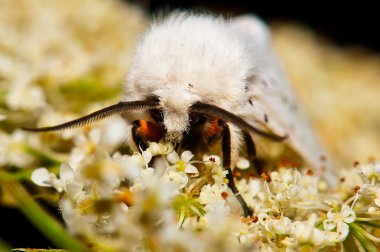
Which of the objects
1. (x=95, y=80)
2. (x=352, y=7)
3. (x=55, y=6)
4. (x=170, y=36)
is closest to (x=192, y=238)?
(x=170, y=36)

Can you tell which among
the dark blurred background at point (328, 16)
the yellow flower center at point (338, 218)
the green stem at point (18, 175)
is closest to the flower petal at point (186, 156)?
the yellow flower center at point (338, 218)

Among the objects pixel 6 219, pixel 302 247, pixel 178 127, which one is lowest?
pixel 6 219

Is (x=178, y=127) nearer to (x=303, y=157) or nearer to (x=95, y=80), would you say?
(x=303, y=157)

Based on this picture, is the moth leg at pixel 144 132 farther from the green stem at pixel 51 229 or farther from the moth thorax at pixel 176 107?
the green stem at pixel 51 229

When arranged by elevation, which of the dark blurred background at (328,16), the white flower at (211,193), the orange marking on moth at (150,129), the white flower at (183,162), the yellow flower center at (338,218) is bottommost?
the yellow flower center at (338,218)

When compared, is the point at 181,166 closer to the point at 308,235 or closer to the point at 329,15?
the point at 308,235

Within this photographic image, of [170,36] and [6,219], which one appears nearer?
[170,36]
